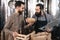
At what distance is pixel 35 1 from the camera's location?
1.44 meters

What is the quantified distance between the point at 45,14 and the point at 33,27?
0.49 feet

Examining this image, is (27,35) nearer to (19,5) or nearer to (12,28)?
(12,28)

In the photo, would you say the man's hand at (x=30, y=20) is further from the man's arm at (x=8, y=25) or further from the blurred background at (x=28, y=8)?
the man's arm at (x=8, y=25)

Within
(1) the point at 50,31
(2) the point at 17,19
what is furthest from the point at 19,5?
(1) the point at 50,31

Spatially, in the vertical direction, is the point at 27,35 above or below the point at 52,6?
below

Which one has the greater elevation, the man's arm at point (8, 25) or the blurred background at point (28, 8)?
the blurred background at point (28, 8)

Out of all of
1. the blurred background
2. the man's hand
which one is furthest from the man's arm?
the man's hand

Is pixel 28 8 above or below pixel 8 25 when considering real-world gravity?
above

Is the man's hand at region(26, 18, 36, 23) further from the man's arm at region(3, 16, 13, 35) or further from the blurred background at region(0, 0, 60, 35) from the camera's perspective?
the man's arm at region(3, 16, 13, 35)

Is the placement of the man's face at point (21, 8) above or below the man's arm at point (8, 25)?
above

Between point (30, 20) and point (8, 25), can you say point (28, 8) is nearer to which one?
point (30, 20)

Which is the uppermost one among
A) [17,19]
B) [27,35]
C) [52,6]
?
[52,6]

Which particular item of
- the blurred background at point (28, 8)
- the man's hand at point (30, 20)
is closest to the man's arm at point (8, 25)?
the blurred background at point (28, 8)

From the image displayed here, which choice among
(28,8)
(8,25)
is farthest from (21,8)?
(8,25)
